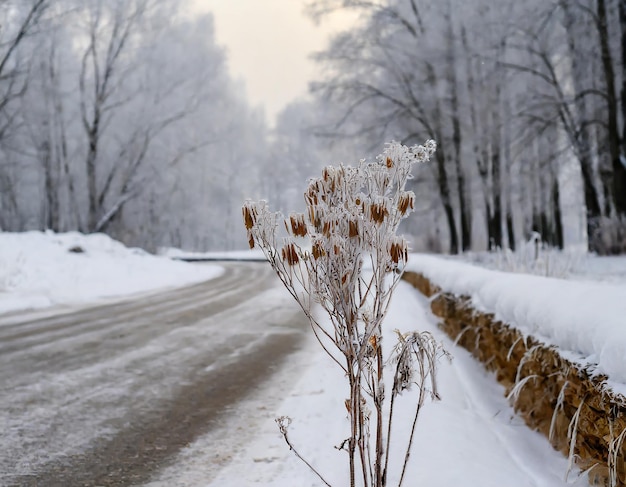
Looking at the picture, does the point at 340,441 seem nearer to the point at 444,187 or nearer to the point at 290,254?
the point at 290,254

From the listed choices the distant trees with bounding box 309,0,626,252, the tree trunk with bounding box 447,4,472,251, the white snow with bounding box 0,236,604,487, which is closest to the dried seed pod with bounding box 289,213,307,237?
the white snow with bounding box 0,236,604,487

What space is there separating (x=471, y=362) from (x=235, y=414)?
2.70m

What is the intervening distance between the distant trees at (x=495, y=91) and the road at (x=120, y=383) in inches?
373

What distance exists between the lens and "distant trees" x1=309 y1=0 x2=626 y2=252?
14.0 meters

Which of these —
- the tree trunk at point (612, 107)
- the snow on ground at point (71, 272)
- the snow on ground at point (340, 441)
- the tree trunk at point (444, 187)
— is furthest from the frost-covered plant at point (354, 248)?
the tree trunk at point (444, 187)

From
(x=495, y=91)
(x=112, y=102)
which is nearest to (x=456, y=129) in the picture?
(x=495, y=91)

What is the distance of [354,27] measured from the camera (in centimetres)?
2058

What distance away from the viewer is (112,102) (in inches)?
1089

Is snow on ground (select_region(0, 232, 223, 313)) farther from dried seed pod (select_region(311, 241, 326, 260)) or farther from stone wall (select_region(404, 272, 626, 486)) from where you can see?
dried seed pod (select_region(311, 241, 326, 260))

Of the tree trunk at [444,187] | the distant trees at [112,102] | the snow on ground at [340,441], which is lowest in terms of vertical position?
the snow on ground at [340,441]

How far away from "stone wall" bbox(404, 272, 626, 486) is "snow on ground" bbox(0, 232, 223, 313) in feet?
30.0

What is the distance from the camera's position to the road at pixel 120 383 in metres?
3.26

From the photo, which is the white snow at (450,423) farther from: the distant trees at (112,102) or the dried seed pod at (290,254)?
the distant trees at (112,102)

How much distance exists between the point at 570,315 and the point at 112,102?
28793mm
